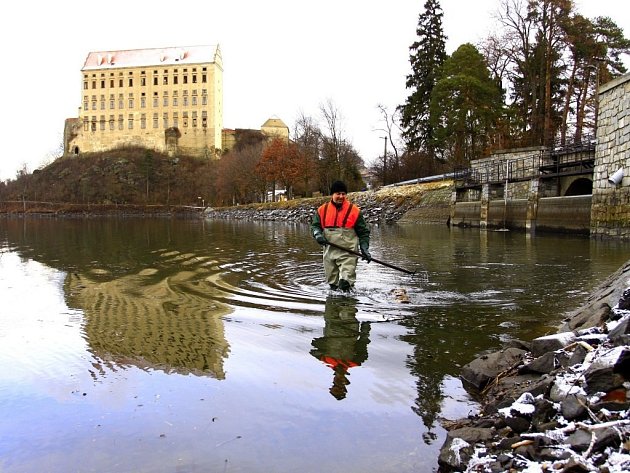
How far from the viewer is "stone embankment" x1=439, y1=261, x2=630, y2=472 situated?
300 centimetres

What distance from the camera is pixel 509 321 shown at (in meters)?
7.62

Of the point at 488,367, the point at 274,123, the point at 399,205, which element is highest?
the point at 274,123

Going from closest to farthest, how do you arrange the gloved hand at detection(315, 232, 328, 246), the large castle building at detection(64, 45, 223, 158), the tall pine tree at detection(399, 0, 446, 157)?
the gloved hand at detection(315, 232, 328, 246) → the tall pine tree at detection(399, 0, 446, 157) → the large castle building at detection(64, 45, 223, 158)

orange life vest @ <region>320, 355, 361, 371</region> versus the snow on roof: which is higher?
the snow on roof

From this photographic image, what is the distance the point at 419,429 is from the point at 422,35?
59441 millimetres

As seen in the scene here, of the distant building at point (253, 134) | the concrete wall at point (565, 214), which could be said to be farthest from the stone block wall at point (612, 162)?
the distant building at point (253, 134)

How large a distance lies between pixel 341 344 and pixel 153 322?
2.97 metres

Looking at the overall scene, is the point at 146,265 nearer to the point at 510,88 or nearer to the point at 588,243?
the point at 588,243

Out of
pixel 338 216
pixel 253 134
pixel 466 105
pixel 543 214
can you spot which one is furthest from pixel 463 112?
pixel 253 134

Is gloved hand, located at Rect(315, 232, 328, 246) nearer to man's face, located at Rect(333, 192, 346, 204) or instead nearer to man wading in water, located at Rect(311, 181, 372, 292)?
man wading in water, located at Rect(311, 181, 372, 292)

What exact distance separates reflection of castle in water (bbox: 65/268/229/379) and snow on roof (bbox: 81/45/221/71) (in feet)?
368

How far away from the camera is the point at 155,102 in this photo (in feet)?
385

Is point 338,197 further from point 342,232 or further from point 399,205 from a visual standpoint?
point 399,205

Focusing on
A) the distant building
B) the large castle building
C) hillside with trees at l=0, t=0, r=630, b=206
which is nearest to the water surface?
hillside with trees at l=0, t=0, r=630, b=206
